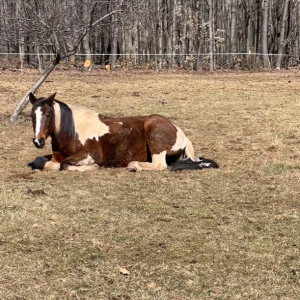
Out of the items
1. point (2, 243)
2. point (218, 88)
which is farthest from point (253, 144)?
point (218, 88)

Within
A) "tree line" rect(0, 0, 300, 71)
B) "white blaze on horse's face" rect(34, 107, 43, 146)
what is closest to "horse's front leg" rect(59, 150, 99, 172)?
"white blaze on horse's face" rect(34, 107, 43, 146)

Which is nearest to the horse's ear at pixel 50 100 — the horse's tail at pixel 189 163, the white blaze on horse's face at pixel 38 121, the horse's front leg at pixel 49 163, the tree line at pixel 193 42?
the white blaze on horse's face at pixel 38 121

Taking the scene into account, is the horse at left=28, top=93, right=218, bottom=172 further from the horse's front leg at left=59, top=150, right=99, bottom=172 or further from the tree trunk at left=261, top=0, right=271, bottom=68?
the tree trunk at left=261, top=0, right=271, bottom=68

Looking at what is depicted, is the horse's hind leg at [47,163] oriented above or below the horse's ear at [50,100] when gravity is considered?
below

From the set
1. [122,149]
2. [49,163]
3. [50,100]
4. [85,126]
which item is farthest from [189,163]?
[50,100]

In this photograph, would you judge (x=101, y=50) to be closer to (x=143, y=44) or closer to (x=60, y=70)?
(x=143, y=44)

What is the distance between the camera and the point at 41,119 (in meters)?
7.57

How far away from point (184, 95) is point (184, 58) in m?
14.5

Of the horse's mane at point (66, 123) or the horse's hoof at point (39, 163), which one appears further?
the horse's hoof at point (39, 163)

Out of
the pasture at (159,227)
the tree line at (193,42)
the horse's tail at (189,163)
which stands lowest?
the pasture at (159,227)

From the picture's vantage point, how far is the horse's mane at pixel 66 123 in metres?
7.96

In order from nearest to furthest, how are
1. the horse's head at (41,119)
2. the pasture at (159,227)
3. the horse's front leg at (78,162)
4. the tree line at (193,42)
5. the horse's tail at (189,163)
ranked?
the pasture at (159,227) < the horse's head at (41,119) < the horse's front leg at (78,162) < the horse's tail at (189,163) < the tree line at (193,42)

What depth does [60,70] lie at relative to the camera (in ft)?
92.8

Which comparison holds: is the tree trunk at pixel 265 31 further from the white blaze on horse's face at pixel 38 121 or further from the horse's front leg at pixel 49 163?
the white blaze on horse's face at pixel 38 121
